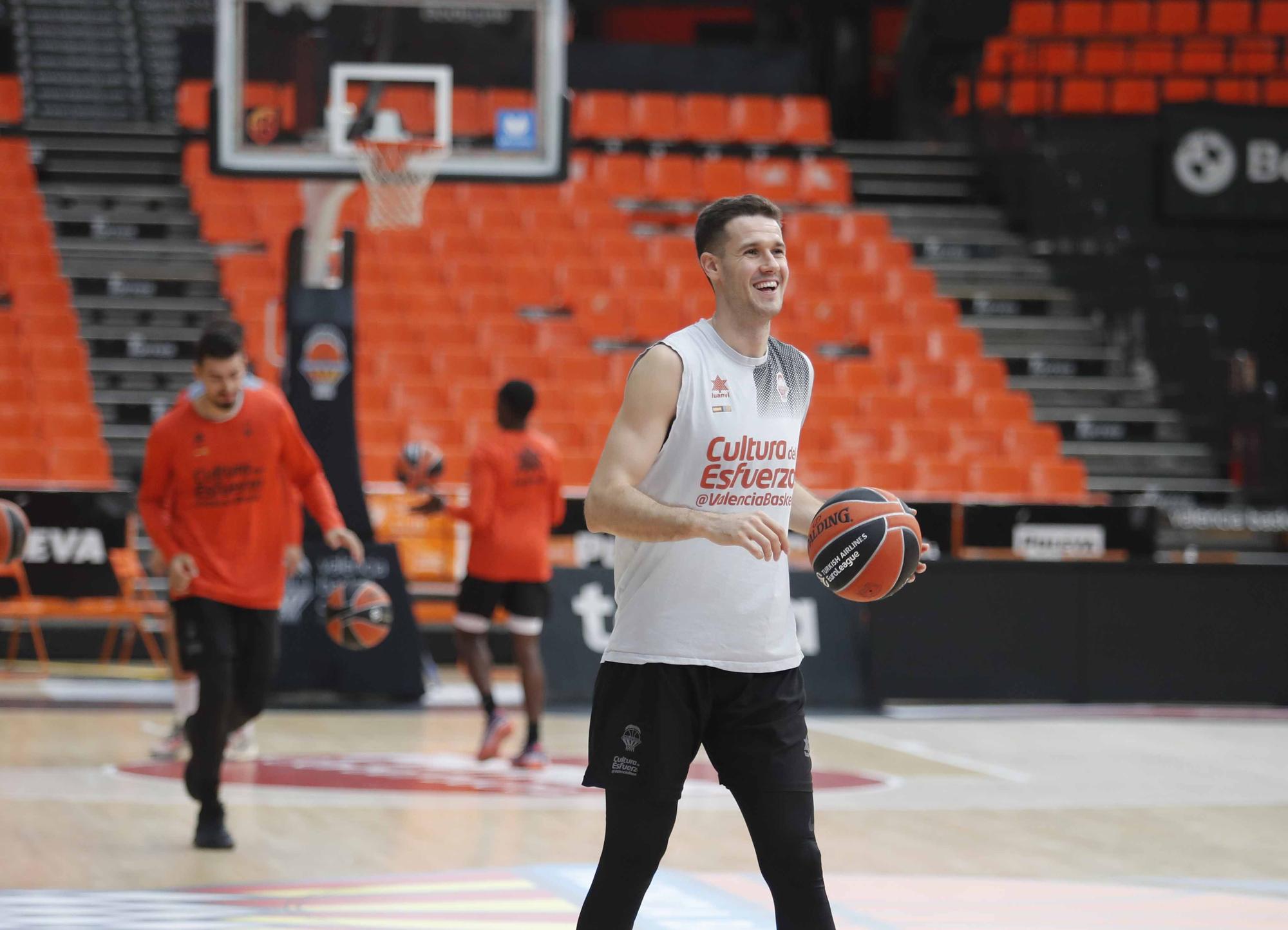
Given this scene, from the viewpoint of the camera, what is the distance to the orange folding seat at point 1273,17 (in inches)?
912

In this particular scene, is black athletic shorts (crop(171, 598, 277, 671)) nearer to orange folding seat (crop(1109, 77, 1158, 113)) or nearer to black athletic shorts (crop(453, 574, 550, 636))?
black athletic shorts (crop(453, 574, 550, 636))

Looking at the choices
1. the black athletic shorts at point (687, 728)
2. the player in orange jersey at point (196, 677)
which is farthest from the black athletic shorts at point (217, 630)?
the black athletic shorts at point (687, 728)

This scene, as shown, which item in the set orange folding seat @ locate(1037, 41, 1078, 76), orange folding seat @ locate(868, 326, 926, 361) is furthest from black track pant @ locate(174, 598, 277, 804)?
orange folding seat @ locate(1037, 41, 1078, 76)

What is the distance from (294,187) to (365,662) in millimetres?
9718

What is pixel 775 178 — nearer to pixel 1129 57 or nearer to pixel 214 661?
pixel 1129 57

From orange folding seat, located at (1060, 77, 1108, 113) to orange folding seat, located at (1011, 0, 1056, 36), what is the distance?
0.93 m

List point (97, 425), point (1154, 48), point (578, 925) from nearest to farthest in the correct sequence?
point (578, 925) < point (97, 425) < point (1154, 48)

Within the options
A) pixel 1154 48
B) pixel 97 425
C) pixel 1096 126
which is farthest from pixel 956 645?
pixel 1154 48

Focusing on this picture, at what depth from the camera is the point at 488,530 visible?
9.89 metres

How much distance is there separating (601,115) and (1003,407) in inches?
252

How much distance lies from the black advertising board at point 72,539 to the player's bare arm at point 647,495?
1053 cm

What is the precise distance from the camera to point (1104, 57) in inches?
902

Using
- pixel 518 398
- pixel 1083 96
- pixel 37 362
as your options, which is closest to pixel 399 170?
pixel 518 398

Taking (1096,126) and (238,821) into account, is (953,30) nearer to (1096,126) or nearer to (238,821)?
(1096,126)
